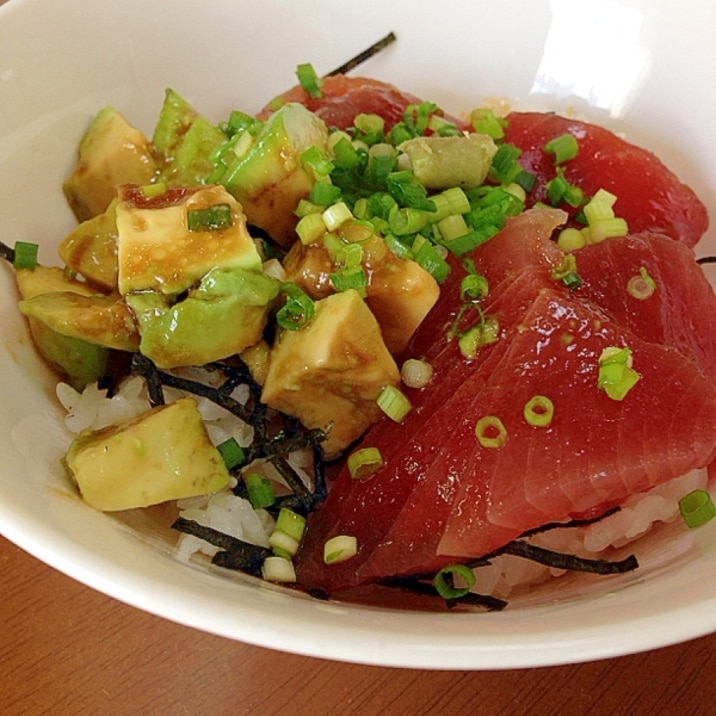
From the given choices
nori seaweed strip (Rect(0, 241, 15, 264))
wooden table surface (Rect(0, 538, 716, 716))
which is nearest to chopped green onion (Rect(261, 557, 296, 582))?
wooden table surface (Rect(0, 538, 716, 716))

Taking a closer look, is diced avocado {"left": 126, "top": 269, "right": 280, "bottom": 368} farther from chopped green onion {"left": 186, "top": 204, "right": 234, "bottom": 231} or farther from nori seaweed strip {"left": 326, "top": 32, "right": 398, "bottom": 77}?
nori seaweed strip {"left": 326, "top": 32, "right": 398, "bottom": 77}

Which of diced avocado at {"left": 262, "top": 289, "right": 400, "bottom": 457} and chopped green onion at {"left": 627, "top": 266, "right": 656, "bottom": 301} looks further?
chopped green onion at {"left": 627, "top": 266, "right": 656, "bottom": 301}

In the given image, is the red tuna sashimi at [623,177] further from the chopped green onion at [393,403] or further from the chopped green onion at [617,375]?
the chopped green onion at [393,403]

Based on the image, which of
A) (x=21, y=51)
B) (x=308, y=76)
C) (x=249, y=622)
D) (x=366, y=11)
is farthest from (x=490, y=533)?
(x=366, y=11)

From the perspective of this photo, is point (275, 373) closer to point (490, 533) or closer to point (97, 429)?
point (97, 429)

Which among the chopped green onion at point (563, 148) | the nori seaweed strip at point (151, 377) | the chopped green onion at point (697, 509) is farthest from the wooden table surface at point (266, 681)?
the chopped green onion at point (563, 148)

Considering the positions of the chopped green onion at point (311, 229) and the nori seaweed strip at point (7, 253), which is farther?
the nori seaweed strip at point (7, 253)

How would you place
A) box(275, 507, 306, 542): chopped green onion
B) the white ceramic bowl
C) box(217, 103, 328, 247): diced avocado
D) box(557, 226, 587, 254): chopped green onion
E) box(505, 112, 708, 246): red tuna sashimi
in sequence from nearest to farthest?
the white ceramic bowl < box(275, 507, 306, 542): chopped green onion < box(217, 103, 328, 247): diced avocado < box(557, 226, 587, 254): chopped green onion < box(505, 112, 708, 246): red tuna sashimi

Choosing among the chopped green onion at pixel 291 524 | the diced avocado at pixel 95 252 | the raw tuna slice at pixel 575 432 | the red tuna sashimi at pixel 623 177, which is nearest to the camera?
the raw tuna slice at pixel 575 432
